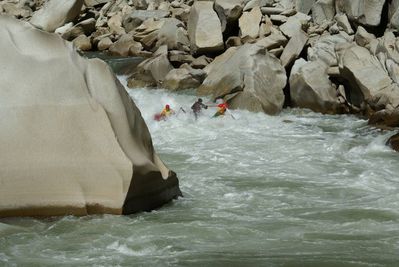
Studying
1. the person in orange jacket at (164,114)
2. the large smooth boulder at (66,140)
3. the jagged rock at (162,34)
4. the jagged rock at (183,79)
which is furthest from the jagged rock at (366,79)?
the large smooth boulder at (66,140)

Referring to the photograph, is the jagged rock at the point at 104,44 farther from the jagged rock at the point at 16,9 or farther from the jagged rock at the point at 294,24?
the jagged rock at the point at 16,9

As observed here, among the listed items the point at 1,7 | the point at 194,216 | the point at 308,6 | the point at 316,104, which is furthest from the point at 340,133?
the point at 1,7

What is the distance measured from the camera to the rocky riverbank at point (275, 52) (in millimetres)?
14891

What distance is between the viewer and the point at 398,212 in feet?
25.6

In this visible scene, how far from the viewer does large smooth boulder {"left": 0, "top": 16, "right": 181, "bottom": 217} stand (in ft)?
23.2

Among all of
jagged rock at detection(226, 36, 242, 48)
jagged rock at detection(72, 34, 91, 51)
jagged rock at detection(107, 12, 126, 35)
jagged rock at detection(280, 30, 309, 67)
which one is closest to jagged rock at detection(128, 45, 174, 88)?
jagged rock at detection(226, 36, 242, 48)

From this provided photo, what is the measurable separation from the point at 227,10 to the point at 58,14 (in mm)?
9307

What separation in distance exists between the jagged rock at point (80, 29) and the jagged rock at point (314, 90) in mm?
12701

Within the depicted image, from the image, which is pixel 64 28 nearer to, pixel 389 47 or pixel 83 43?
pixel 83 43

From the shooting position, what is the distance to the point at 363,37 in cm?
1662

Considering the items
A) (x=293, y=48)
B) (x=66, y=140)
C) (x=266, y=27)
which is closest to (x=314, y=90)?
(x=293, y=48)

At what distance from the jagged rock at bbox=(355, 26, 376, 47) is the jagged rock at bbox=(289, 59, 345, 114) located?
1357 millimetres

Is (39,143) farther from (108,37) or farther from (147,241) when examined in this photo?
(108,37)

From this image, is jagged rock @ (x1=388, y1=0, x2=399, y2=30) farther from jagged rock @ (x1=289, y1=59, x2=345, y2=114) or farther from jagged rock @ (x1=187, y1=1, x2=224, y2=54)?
jagged rock @ (x1=187, y1=1, x2=224, y2=54)
